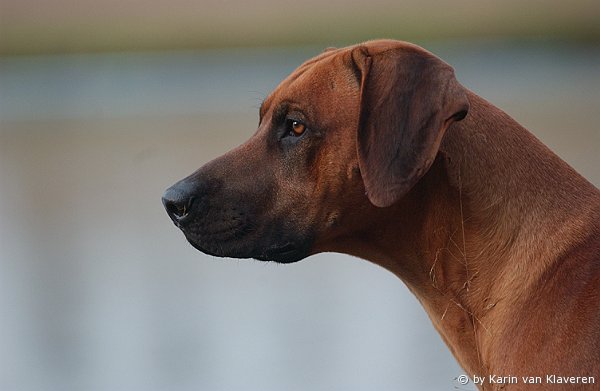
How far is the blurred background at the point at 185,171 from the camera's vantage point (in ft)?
34.0

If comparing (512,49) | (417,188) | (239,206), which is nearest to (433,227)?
(417,188)

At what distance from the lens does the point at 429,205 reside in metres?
3.60

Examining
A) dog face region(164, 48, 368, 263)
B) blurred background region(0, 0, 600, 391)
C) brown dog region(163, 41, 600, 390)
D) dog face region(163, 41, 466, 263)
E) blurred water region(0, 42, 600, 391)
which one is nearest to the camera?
brown dog region(163, 41, 600, 390)

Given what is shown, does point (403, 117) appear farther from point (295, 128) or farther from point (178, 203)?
point (178, 203)

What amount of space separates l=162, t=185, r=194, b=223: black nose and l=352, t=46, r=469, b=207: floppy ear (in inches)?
23.9

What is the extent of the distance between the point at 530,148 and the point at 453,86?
38 cm

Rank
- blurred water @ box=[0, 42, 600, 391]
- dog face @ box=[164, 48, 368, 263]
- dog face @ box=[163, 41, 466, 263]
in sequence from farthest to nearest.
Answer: blurred water @ box=[0, 42, 600, 391]
dog face @ box=[164, 48, 368, 263]
dog face @ box=[163, 41, 466, 263]

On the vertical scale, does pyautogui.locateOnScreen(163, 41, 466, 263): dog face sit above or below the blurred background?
above

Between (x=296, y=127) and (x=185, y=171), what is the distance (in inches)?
396

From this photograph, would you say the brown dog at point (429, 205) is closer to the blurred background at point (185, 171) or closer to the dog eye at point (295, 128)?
the dog eye at point (295, 128)

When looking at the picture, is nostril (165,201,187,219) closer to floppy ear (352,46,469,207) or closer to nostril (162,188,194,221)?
nostril (162,188,194,221)

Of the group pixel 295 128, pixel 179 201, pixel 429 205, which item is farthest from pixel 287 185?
pixel 429 205

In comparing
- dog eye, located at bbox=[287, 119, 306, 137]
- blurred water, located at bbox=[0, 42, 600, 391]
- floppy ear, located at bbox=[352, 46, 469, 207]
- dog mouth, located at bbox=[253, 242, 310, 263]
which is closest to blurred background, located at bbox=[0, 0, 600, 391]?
blurred water, located at bbox=[0, 42, 600, 391]

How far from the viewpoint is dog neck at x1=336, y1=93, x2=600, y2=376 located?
346 cm
